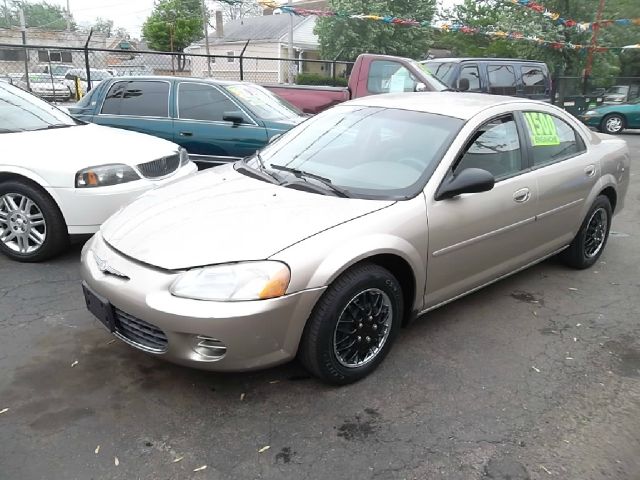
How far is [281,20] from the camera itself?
4247 centimetres

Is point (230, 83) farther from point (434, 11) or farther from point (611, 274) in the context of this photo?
point (434, 11)

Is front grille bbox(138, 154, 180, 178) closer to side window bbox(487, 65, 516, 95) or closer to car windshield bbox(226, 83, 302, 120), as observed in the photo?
car windshield bbox(226, 83, 302, 120)

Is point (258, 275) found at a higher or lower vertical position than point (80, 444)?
higher

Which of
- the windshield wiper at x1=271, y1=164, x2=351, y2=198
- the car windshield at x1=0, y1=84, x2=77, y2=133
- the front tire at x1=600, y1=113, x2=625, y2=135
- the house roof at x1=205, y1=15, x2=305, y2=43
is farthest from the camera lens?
the house roof at x1=205, y1=15, x2=305, y2=43

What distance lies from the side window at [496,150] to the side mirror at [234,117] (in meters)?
3.47

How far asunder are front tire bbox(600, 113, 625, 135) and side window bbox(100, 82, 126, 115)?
1457 cm

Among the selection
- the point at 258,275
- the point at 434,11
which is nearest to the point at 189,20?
the point at 434,11

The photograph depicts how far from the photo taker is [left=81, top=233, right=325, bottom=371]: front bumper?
2.54 meters

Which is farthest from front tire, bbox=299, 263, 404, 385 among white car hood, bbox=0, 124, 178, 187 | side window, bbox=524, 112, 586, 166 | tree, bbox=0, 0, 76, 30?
tree, bbox=0, 0, 76, 30

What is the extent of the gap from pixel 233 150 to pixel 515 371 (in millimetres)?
4415

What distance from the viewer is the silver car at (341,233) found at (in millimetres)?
2629

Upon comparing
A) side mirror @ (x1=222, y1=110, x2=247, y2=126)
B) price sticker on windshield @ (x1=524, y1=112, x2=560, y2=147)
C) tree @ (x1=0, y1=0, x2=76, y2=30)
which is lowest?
side mirror @ (x1=222, y1=110, x2=247, y2=126)

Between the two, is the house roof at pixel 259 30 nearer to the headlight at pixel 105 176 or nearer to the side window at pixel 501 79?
the side window at pixel 501 79

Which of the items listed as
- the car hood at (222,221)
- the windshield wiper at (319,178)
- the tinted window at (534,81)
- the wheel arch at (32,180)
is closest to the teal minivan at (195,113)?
the wheel arch at (32,180)
